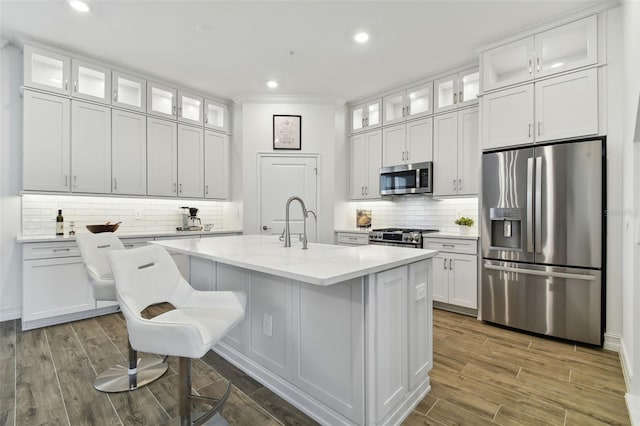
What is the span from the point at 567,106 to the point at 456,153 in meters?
1.22

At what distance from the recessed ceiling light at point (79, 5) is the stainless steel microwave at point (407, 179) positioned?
147 inches

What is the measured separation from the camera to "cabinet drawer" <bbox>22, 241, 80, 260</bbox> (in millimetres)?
3049

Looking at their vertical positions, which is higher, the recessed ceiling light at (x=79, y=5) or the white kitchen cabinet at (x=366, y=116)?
the recessed ceiling light at (x=79, y=5)

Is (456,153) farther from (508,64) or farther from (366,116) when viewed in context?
(366,116)

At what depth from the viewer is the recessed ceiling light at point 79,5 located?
2.62 m

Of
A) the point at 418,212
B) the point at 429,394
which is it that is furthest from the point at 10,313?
the point at 418,212

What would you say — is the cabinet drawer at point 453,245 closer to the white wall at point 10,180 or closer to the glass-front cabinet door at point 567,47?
the glass-front cabinet door at point 567,47

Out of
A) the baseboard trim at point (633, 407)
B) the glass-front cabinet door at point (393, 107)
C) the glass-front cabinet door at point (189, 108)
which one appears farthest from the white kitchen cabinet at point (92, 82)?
the baseboard trim at point (633, 407)

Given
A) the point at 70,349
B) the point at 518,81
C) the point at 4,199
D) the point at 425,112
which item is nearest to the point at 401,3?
the point at 518,81

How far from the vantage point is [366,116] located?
4895 mm

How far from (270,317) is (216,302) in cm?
40

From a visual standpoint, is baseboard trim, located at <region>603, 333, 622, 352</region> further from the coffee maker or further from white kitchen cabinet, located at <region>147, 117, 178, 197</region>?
white kitchen cabinet, located at <region>147, 117, 178, 197</region>

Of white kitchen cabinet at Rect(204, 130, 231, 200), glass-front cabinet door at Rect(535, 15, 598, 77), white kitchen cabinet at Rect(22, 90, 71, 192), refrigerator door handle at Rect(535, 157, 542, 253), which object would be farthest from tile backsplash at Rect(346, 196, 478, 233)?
white kitchen cabinet at Rect(22, 90, 71, 192)

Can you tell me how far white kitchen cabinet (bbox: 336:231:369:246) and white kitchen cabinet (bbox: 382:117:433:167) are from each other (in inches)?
44.1
